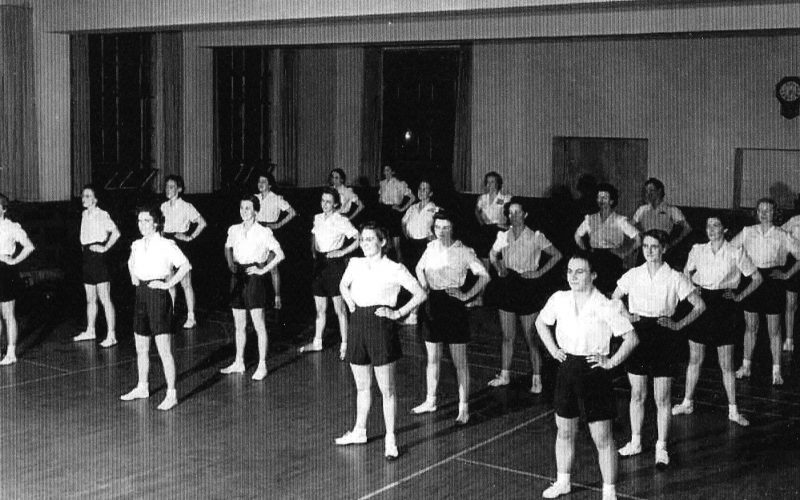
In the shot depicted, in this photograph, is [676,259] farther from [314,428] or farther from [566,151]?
[314,428]

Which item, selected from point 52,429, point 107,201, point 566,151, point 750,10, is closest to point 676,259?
point 566,151

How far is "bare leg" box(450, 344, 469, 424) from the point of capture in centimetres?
787

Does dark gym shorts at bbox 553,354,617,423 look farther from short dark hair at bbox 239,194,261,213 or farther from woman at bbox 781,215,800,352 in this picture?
woman at bbox 781,215,800,352

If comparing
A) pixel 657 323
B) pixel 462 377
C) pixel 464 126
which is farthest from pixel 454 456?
pixel 464 126

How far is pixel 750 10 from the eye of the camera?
10.3m

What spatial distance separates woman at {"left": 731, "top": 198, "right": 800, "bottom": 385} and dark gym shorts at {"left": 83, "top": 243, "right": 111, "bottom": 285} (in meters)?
5.91

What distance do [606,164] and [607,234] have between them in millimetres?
5009

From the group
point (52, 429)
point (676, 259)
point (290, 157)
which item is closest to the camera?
point (52, 429)

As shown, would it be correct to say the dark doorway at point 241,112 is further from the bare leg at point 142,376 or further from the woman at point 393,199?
the bare leg at point 142,376

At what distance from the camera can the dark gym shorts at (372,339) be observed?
6.91 meters

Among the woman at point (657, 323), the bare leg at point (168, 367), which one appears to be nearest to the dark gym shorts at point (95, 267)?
the bare leg at point (168, 367)

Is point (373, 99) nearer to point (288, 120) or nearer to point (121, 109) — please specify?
point (288, 120)

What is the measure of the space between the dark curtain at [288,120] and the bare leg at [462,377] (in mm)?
8818

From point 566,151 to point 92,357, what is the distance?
809 centimetres
